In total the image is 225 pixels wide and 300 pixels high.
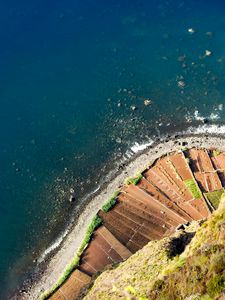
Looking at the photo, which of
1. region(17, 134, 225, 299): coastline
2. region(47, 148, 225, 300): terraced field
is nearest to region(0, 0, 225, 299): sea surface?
region(17, 134, 225, 299): coastline

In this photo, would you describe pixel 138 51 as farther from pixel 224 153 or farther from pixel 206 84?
pixel 224 153

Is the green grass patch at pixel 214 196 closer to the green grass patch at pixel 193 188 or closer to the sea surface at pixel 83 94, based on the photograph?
the green grass patch at pixel 193 188

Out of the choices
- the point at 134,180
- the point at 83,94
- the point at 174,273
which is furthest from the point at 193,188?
the point at 174,273

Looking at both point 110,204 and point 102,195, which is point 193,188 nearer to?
point 110,204

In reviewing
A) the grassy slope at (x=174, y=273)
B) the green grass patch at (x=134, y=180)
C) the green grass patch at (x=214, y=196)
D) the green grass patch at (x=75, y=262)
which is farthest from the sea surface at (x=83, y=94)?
the grassy slope at (x=174, y=273)

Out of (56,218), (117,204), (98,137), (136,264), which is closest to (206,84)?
(98,137)

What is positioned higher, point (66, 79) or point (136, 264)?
point (66, 79)
